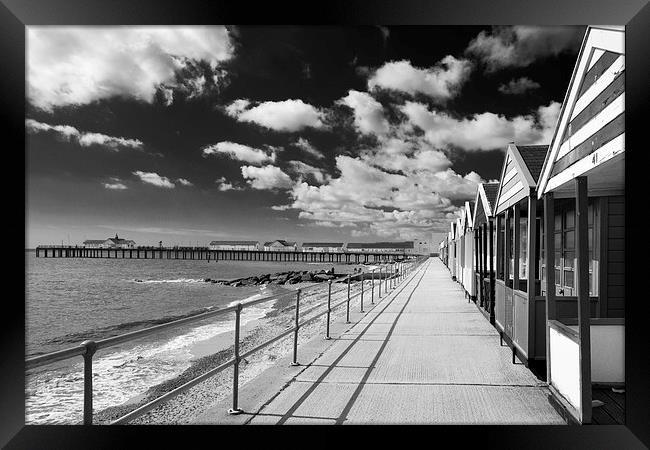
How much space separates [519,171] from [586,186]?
182cm

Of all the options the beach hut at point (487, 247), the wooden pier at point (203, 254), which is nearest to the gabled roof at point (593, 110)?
the beach hut at point (487, 247)

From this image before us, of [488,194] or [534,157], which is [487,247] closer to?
[488,194]

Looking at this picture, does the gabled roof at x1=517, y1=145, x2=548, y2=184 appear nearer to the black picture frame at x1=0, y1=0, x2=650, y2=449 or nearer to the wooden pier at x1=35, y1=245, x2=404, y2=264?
the black picture frame at x1=0, y1=0, x2=650, y2=449

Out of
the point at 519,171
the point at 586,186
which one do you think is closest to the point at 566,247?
the point at 519,171

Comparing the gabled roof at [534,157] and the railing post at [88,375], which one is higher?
the gabled roof at [534,157]

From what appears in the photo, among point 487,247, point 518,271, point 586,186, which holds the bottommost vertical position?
point 518,271

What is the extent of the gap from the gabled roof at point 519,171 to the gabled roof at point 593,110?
92cm

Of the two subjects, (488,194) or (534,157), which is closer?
(534,157)

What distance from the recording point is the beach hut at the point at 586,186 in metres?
3.09

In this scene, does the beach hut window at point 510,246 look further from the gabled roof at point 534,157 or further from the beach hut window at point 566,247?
the gabled roof at point 534,157

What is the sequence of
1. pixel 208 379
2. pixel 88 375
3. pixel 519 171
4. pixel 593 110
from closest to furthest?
pixel 88 375, pixel 593 110, pixel 519 171, pixel 208 379
